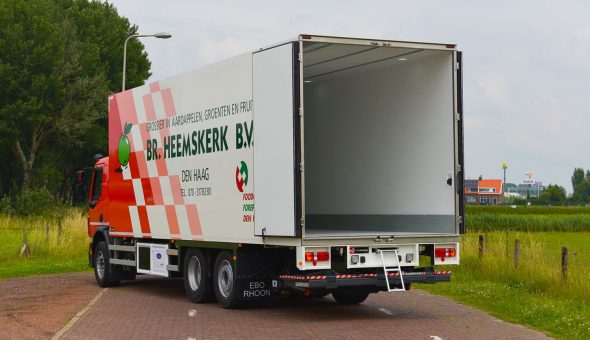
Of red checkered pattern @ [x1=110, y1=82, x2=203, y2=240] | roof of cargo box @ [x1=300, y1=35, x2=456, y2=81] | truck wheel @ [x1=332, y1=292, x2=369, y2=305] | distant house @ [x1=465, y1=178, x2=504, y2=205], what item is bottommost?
truck wheel @ [x1=332, y1=292, x2=369, y2=305]

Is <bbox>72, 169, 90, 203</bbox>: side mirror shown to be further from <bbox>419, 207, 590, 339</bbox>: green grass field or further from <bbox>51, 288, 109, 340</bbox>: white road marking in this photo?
<bbox>419, 207, 590, 339</bbox>: green grass field

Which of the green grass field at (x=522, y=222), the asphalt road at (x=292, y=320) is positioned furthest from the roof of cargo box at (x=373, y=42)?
the green grass field at (x=522, y=222)

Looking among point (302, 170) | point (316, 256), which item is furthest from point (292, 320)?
point (302, 170)

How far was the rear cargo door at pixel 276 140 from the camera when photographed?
1284 centimetres

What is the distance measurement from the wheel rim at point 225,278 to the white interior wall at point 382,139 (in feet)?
8.35

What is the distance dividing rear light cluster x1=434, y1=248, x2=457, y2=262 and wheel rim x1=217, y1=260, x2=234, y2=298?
3.02 meters

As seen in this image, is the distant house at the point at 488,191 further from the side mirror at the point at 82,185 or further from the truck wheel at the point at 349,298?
the truck wheel at the point at 349,298

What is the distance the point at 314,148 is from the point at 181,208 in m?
2.46

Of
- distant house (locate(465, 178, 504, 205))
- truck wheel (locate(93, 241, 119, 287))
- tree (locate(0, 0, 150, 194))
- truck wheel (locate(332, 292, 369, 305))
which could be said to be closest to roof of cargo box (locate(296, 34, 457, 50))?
truck wheel (locate(332, 292, 369, 305))

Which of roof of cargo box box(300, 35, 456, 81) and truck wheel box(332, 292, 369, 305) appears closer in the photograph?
roof of cargo box box(300, 35, 456, 81)

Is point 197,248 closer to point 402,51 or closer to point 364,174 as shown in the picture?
point 364,174

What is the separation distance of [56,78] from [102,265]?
3858cm

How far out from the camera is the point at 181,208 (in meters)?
16.2

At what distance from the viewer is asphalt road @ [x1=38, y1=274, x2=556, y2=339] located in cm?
1232
